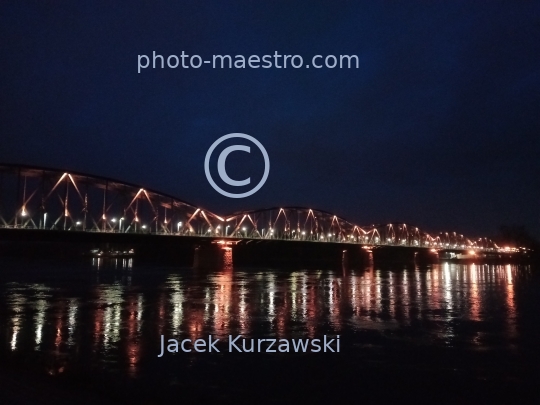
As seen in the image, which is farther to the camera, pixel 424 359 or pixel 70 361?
pixel 424 359

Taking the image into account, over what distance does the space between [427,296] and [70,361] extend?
1054 inches

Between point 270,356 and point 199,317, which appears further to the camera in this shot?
point 199,317

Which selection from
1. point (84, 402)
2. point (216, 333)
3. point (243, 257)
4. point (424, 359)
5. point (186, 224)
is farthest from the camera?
point (243, 257)

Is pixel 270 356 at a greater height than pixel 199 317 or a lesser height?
lesser

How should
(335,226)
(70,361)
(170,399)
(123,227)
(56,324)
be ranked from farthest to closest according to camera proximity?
(335,226)
(123,227)
(56,324)
(70,361)
(170,399)

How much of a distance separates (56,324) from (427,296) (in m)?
23.9

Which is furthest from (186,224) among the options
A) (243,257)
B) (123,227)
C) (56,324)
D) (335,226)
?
(56,324)

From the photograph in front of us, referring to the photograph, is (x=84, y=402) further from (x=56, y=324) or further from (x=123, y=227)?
(x=123, y=227)

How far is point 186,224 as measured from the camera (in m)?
105

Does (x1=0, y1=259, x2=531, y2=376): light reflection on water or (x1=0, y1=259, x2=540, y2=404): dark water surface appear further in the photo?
(x1=0, y1=259, x2=531, y2=376): light reflection on water

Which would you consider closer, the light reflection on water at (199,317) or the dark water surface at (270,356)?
the dark water surface at (270,356)

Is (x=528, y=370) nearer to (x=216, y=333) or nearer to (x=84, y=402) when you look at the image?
(x=216, y=333)

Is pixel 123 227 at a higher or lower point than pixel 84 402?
higher

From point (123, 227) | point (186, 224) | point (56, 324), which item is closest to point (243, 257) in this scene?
point (186, 224)
